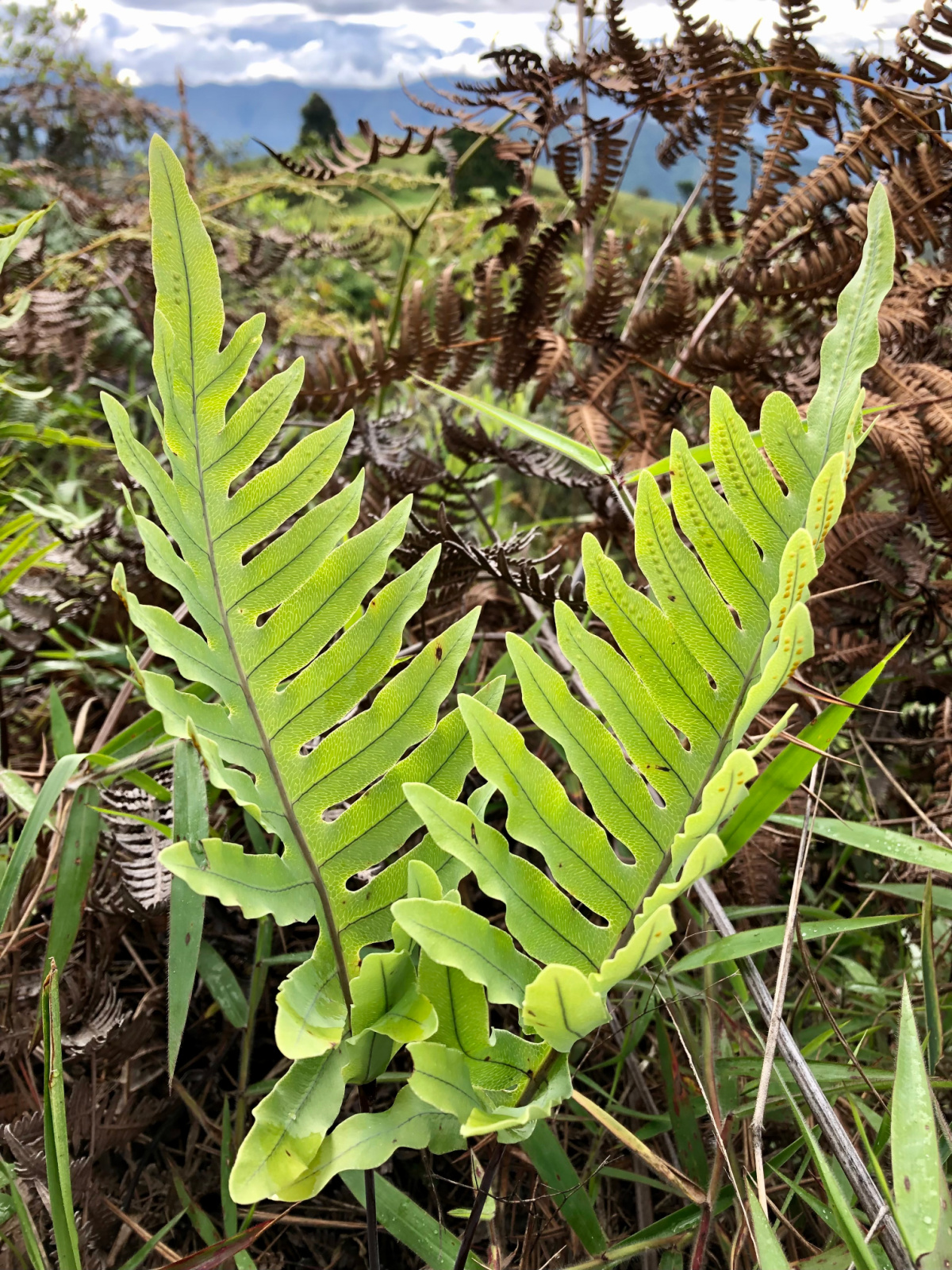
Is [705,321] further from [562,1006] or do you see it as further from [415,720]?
[562,1006]

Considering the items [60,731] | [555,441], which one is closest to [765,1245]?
[555,441]

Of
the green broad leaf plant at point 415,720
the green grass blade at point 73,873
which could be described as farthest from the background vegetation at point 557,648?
the green broad leaf plant at point 415,720

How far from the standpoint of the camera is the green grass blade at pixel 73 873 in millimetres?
795

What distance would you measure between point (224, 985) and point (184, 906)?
0.58 ft

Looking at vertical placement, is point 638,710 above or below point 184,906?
above

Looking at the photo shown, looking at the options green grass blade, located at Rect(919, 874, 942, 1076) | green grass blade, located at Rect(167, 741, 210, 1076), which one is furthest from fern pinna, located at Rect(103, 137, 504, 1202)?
green grass blade, located at Rect(919, 874, 942, 1076)

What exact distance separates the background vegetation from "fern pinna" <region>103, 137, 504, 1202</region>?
0.24 m

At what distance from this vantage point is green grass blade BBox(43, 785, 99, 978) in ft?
2.61

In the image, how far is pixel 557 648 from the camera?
42.2 inches

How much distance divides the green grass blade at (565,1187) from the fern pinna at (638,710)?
0.65ft

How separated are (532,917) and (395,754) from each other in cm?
14

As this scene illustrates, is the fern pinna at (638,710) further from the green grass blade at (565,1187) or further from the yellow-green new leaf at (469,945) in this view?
the green grass blade at (565,1187)

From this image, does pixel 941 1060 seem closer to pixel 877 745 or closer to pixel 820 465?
pixel 877 745

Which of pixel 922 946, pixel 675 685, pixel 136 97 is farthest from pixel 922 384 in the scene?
pixel 136 97
